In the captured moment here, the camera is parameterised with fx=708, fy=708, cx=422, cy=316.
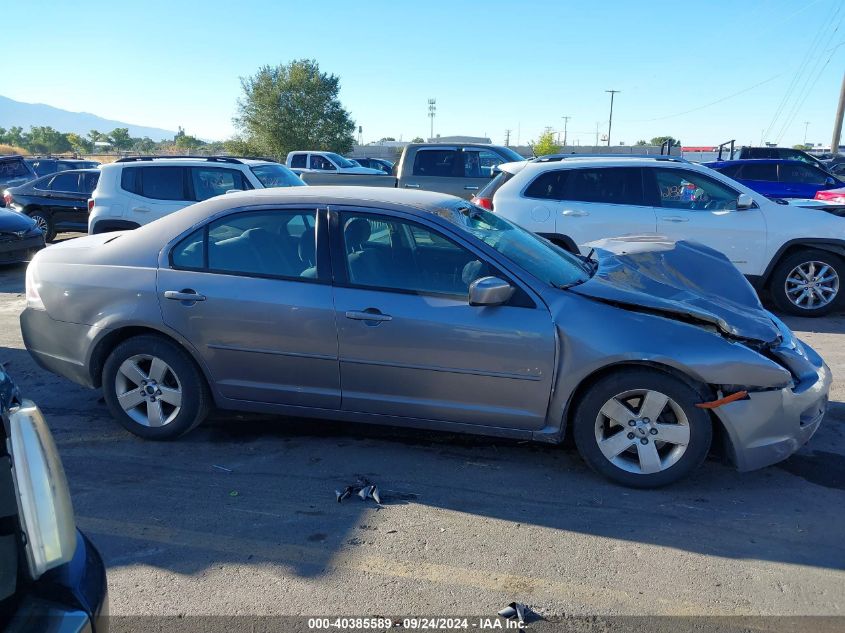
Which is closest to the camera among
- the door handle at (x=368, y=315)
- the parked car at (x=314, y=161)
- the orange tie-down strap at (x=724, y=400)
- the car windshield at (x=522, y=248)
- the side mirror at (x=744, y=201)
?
the orange tie-down strap at (x=724, y=400)

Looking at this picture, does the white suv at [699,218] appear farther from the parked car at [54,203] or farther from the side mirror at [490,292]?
the parked car at [54,203]

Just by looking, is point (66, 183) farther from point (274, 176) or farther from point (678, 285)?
point (678, 285)

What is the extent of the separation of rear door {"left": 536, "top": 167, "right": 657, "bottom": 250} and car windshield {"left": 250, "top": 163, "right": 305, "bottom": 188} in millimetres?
4052

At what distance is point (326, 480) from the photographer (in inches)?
162

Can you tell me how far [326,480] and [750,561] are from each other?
2247 mm

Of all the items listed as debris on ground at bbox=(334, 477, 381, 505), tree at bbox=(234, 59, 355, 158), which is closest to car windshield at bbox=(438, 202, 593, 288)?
debris on ground at bbox=(334, 477, 381, 505)

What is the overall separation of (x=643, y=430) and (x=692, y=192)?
5082 millimetres

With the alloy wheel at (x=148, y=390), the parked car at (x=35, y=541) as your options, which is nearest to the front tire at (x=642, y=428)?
the alloy wheel at (x=148, y=390)

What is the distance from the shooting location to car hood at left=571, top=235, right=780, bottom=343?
4.00 metres

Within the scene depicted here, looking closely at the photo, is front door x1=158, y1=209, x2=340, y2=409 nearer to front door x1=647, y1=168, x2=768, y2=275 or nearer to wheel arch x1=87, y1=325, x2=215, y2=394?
wheel arch x1=87, y1=325, x2=215, y2=394

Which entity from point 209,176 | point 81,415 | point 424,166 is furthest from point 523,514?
point 424,166

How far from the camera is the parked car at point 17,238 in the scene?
1089cm

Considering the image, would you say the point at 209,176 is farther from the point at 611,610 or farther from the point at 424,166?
the point at 611,610

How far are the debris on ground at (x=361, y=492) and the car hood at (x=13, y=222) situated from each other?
372 inches
